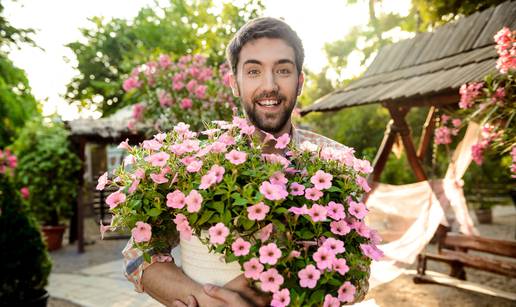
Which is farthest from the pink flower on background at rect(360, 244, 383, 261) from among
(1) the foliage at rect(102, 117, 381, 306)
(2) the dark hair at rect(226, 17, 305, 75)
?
(2) the dark hair at rect(226, 17, 305, 75)

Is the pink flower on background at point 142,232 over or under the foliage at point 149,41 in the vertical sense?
under

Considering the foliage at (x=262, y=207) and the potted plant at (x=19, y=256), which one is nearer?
the foliage at (x=262, y=207)

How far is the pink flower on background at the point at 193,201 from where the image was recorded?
3.67 feet

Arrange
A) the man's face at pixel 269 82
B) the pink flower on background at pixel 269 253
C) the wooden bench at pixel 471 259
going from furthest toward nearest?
the wooden bench at pixel 471 259, the man's face at pixel 269 82, the pink flower on background at pixel 269 253

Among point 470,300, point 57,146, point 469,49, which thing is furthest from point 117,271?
point 469,49

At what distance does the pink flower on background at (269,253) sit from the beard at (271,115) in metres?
0.66

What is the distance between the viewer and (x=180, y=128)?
1.43 m

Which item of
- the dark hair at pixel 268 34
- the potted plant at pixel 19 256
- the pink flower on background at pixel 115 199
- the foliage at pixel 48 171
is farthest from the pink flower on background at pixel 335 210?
the foliage at pixel 48 171

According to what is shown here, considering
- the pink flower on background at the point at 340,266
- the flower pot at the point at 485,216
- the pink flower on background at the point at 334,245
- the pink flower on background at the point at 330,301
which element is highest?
the pink flower on background at the point at 334,245

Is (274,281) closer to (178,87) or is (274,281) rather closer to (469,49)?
(469,49)

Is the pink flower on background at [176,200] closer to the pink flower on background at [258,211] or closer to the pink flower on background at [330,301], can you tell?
the pink flower on background at [258,211]

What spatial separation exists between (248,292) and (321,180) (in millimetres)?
341

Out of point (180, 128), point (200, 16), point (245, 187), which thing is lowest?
point (245, 187)

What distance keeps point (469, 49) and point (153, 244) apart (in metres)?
4.48
